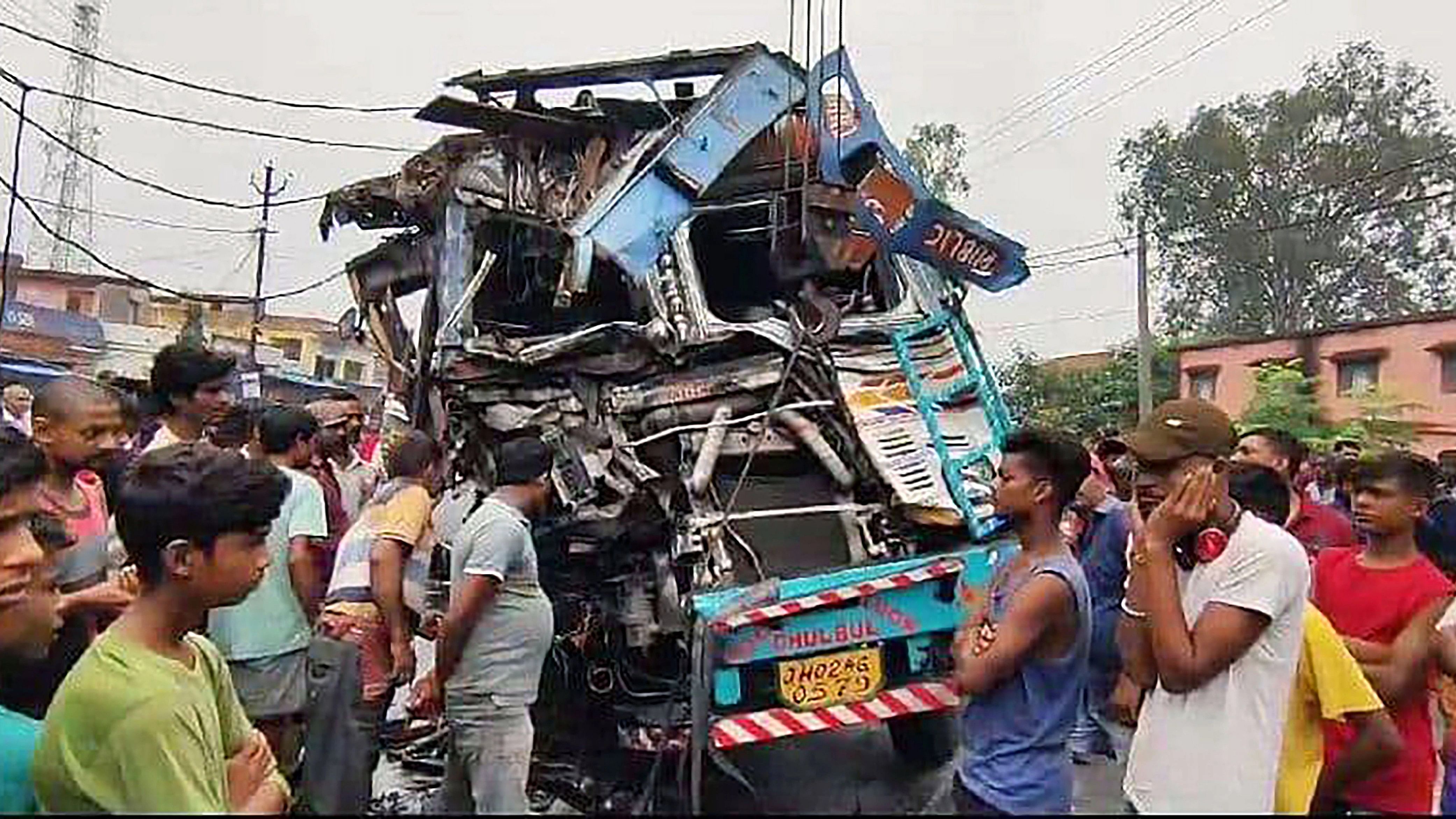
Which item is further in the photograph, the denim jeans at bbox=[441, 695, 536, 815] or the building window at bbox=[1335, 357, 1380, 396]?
the building window at bbox=[1335, 357, 1380, 396]

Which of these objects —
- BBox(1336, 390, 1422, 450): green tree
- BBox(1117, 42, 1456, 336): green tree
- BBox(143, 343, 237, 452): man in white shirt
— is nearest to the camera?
BBox(143, 343, 237, 452): man in white shirt

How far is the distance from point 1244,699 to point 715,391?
386cm

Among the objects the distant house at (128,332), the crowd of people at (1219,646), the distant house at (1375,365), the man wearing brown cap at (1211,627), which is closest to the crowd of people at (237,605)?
the crowd of people at (1219,646)

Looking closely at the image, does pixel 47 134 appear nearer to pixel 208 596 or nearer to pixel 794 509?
pixel 794 509

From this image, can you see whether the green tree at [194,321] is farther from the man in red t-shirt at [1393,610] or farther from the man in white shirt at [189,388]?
the man in red t-shirt at [1393,610]

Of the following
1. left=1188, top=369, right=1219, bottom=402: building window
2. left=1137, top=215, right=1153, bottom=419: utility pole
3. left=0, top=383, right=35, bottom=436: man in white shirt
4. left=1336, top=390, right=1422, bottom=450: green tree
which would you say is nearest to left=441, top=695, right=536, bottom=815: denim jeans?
left=0, top=383, right=35, bottom=436: man in white shirt

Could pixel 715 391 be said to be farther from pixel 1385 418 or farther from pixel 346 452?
pixel 1385 418

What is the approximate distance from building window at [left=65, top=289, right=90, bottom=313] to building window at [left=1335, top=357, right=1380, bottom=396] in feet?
131

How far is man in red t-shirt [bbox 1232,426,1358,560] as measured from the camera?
221 inches

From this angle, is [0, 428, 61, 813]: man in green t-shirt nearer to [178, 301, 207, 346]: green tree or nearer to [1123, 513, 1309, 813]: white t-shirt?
[1123, 513, 1309, 813]: white t-shirt

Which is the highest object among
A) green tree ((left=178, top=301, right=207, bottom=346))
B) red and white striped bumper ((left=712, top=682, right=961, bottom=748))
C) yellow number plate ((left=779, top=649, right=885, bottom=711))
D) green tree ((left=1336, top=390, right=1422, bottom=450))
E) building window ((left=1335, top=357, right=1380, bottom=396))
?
green tree ((left=178, top=301, right=207, bottom=346))

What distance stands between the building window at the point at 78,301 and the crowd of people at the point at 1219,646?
1984 inches

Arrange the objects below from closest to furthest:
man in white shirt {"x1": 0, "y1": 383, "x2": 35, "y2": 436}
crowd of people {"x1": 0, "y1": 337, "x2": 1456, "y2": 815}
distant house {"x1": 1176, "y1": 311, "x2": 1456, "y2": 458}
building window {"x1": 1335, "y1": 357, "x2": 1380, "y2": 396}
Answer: crowd of people {"x1": 0, "y1": 337, "x2": 1456, "y2": 815} < man in white shirt {"x1": 0, "y1": 383, "x2": 35, "y2": 436} < distant house {"x1": 1176, "y1": 311, "x2": 1456, "y2": 458} < building window {"x1": 1335, "y1": 357, "x2": 1380, "y2": 396}

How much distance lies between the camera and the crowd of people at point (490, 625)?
93.2 inches
